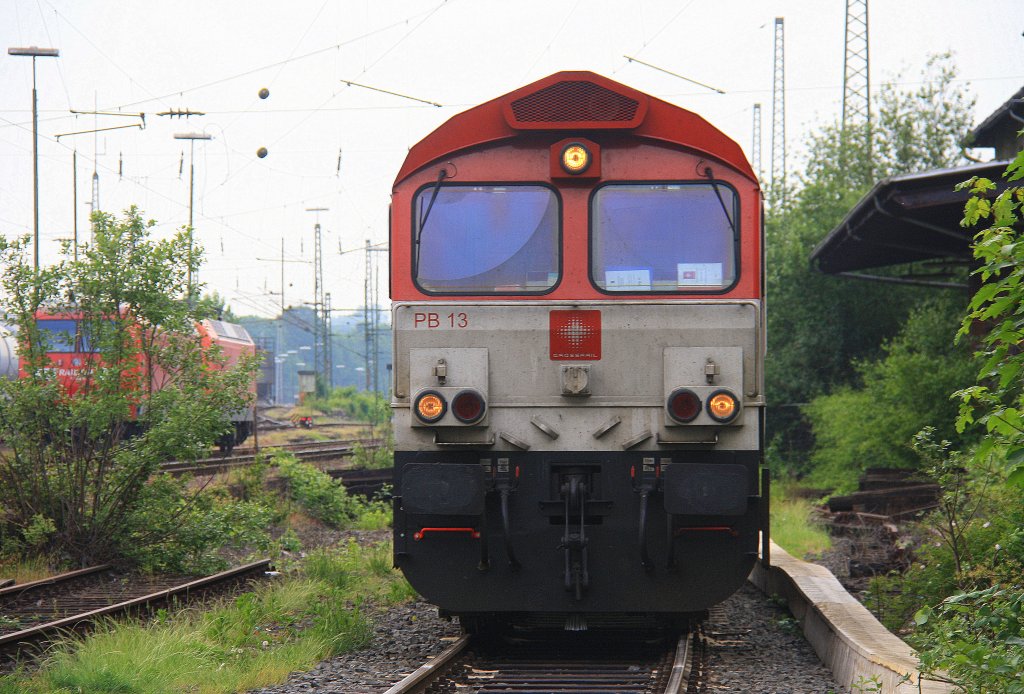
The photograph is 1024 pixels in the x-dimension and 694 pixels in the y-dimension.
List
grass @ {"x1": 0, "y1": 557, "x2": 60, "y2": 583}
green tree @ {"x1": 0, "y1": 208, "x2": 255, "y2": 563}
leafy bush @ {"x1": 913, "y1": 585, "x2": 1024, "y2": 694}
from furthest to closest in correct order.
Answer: green tree @ {"x1": 0, "y1": 208, "x2": 255, "y2": 563} < grass @ {"x1": 0, "y1": 557, "x2": 60, "y2": 583} < leafy bush @ {"x1": 913, "y1": 585, "x2": 1024, "y2": 694}

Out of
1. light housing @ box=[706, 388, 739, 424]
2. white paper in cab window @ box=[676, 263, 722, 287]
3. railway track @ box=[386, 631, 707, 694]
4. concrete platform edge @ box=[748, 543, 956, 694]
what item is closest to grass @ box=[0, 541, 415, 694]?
railway track @ box=[386, 631, 707, 694]

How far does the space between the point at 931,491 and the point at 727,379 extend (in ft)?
30.5

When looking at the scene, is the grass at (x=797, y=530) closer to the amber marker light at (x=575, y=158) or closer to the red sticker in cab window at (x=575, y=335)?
the red sticker in cab window at (x=575, y=335)

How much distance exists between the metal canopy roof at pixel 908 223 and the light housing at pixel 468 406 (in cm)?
727

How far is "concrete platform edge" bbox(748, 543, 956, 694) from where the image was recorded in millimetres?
5703

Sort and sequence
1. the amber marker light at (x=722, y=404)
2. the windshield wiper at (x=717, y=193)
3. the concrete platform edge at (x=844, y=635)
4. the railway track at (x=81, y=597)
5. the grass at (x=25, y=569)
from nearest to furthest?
the concrete platform edge at (x=844, y=635), the amber marker light at (x=722, y=404), the windshield wiper at (x=717, y=193), the railway track at (x=81, y=597), the grass at (x=25, y=569)

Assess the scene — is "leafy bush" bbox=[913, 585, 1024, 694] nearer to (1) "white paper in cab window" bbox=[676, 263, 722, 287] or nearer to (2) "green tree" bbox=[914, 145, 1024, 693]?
(2) "green tree" bbox=[914, 145, 1024, 693]

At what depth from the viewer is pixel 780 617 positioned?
936 cm

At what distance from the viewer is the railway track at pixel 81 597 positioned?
8.09m

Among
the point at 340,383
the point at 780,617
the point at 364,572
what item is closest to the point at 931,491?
the point at 780,617

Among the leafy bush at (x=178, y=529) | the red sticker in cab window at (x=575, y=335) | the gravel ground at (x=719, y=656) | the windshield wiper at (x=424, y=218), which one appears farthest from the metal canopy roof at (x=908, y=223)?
the leafy bush at (x=178, y=529)

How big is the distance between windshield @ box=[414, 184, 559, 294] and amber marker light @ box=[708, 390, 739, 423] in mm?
1297

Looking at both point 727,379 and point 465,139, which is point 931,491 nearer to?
point 727,379

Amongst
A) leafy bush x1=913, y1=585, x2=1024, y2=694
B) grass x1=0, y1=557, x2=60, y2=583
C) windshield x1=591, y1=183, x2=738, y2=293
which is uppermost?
windshield x1=591, y1=183, x2=738, y2=293
